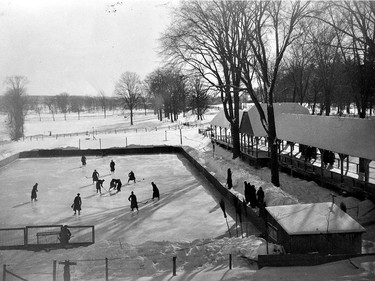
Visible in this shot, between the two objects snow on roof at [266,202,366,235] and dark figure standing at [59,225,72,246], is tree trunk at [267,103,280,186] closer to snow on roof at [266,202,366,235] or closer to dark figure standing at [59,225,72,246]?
snow on roof at [266,202,366,235]

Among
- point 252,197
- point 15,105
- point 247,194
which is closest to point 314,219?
point 252,197

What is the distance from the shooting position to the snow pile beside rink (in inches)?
394

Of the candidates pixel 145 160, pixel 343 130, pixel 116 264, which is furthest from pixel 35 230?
pixel 145 160

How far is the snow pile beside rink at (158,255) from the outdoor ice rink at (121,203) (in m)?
2.15

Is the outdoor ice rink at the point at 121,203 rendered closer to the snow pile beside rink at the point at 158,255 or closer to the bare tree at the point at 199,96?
the snow pile beside rink at the point at 158,255

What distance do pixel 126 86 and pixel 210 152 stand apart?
6077 cm

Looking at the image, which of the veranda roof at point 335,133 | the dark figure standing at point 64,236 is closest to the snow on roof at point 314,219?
the veranda roof at point 335,133

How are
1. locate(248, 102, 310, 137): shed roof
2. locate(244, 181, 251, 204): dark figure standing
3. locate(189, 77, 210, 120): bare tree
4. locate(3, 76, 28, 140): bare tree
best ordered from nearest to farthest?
locate(244, 181, 251, 204): dark figure standing → locate(189, 77, 210, 120): bare tree → locate(248, 102, 310, 137): shed roof → locate(3, 76, 28, 140): bare tree

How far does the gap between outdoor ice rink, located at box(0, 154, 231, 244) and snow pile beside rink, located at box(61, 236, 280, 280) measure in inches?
84.7

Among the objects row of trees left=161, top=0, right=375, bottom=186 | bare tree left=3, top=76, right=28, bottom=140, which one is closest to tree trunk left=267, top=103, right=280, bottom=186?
row of trees left=161, top=0, right=375, bottom=186

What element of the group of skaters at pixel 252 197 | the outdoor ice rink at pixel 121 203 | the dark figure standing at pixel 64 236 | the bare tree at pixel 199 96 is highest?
the bare tree at pixel 199 96

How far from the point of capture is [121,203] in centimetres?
1944

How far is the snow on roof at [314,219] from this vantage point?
9820mm

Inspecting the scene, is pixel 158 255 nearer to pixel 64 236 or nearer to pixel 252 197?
pixel 64 236
